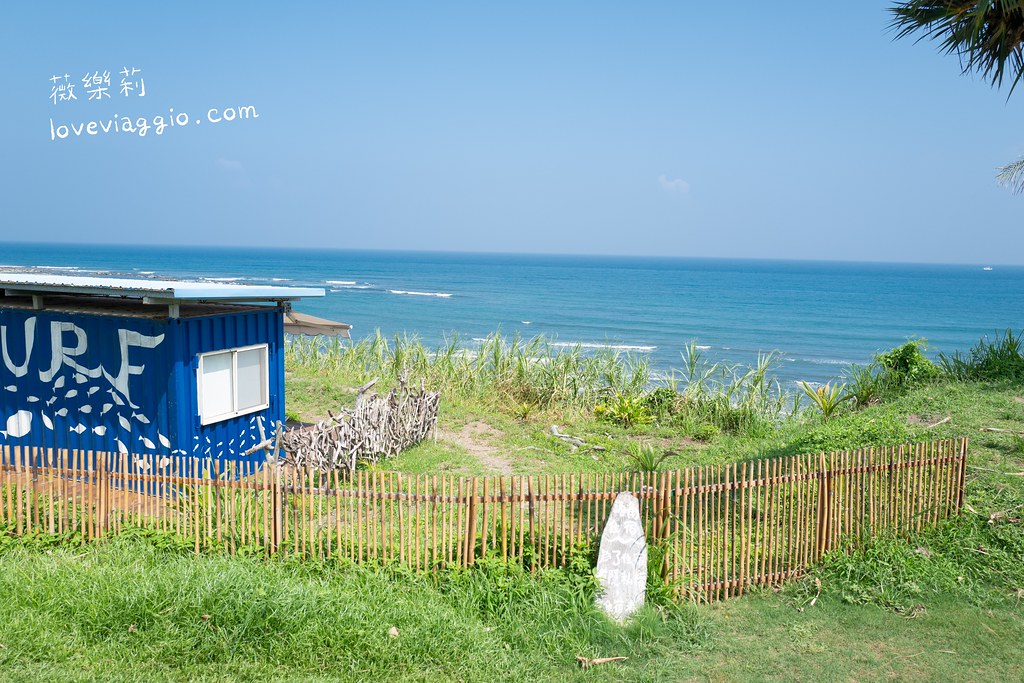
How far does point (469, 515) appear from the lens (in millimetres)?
6621

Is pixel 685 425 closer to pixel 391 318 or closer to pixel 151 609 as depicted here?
pixel 151 609

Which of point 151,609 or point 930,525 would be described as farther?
point 930,525

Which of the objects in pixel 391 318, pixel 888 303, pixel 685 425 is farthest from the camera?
pixel 888 303

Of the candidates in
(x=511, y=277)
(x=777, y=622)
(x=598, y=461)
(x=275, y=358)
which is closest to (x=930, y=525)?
(x=777, y=622)

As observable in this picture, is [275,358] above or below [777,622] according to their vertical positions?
above

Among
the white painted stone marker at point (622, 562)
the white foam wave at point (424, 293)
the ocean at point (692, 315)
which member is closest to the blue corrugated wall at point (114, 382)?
the white painted stone marker at point (622, 562)

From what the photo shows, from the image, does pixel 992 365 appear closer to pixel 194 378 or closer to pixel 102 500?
pixel 194 378

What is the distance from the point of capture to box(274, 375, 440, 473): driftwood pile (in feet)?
31.4

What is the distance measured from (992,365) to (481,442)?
403 inches

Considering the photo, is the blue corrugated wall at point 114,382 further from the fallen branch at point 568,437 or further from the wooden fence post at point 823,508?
the wooden fence post at point 823,508

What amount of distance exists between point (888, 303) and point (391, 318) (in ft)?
157

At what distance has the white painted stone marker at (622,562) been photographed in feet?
20.7

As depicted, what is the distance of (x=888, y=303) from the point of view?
72.6 m

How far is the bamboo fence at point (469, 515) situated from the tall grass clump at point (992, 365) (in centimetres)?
841
